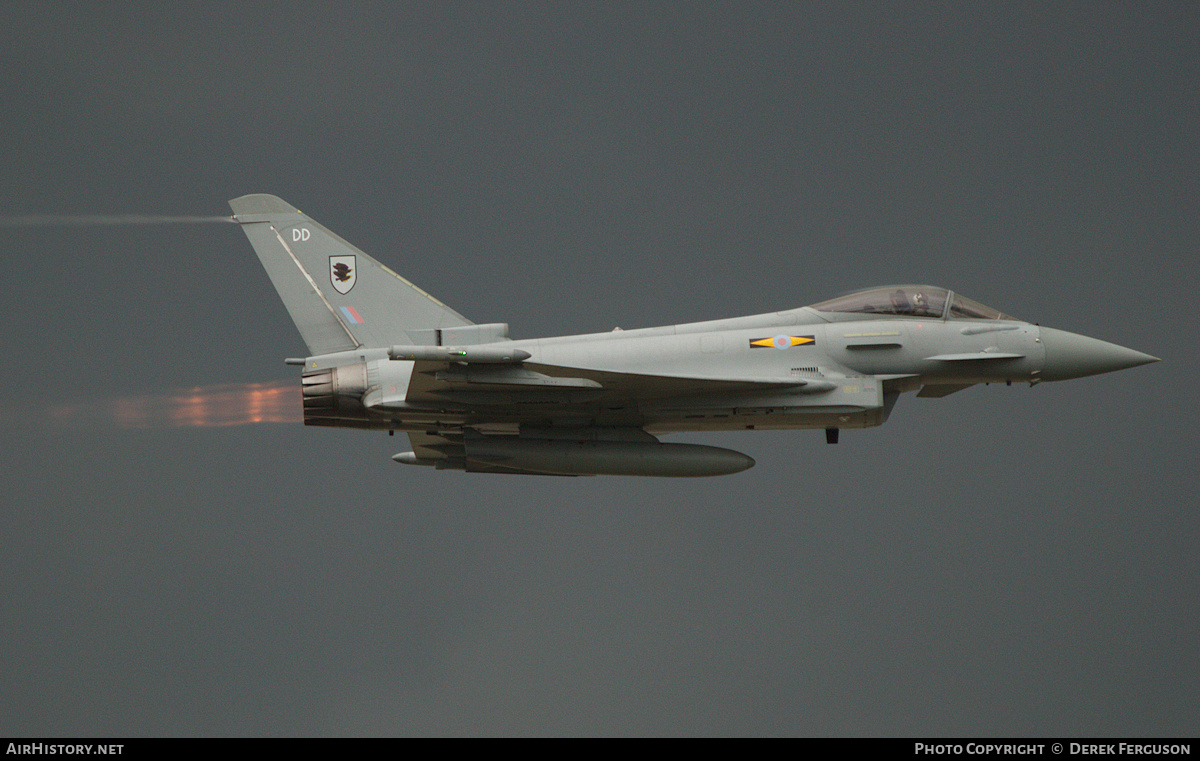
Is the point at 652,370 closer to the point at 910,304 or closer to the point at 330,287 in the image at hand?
the point at 910,304

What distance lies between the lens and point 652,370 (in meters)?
15.9

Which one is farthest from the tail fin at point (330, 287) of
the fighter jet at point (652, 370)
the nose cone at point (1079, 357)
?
the nose cone at point (1079, 357)

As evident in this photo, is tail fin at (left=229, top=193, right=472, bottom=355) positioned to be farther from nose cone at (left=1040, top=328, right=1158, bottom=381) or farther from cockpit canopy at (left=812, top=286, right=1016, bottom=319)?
nose cone at (left=1040, top=328, right=1158, bottom=381)

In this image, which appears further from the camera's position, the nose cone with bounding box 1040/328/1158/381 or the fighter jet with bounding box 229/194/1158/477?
the nose cone with bounding box 1040/328/1158/381

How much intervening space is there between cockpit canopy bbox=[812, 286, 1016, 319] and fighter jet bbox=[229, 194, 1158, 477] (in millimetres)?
21

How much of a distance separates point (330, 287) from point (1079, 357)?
37.8 feet

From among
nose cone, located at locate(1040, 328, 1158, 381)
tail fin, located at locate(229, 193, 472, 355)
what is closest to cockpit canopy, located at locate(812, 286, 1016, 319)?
nose cone, located at locate(1040, 328, 1158, 381)

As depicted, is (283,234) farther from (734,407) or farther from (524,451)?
(734,407)

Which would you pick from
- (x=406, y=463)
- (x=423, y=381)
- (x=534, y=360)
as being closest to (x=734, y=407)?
(x=534, y=360)

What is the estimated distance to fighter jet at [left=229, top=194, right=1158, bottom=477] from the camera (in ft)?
51.8

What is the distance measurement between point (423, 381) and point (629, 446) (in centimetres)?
328

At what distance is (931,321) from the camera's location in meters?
16.7

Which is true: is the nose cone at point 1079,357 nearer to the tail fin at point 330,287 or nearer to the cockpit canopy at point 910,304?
the cockpit canopy at point 910,304
